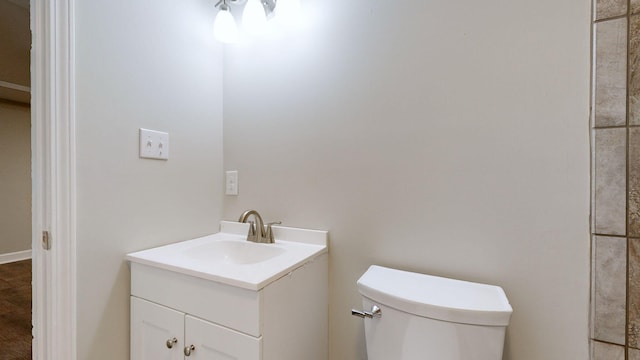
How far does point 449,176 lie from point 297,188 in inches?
24.6

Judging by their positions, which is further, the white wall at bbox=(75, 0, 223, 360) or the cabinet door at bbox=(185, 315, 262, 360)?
the white wall at bbox=(75, 0, 223, 360)

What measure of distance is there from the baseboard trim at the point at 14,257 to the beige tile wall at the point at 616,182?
520cm

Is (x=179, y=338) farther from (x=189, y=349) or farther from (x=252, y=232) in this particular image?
(x=252, y=232)

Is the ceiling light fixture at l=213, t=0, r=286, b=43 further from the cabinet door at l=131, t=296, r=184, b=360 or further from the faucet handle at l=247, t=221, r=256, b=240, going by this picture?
the cabinet door at l=131, t=296, r=184, b=360

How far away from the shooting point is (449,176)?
950mm

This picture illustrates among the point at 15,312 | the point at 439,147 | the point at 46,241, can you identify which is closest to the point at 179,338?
the point at 46,241

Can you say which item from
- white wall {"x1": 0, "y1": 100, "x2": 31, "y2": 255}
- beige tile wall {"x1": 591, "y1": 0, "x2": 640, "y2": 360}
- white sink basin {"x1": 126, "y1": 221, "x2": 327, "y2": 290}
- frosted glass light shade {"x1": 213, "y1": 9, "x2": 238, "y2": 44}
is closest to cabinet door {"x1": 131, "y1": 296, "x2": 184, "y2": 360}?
white sink basin {"x1": 126, "y1": 221, "x2": 327, "y2": 290}

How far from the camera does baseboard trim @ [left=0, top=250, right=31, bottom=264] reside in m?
3.20

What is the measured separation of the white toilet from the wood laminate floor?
2.06 metres

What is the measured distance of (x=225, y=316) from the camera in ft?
2.59

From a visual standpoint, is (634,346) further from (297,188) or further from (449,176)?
(297,188)

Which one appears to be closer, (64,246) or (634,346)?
(634,346)

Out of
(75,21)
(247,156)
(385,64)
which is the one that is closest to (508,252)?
(385,64)

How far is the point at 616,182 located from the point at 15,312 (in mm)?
3580
